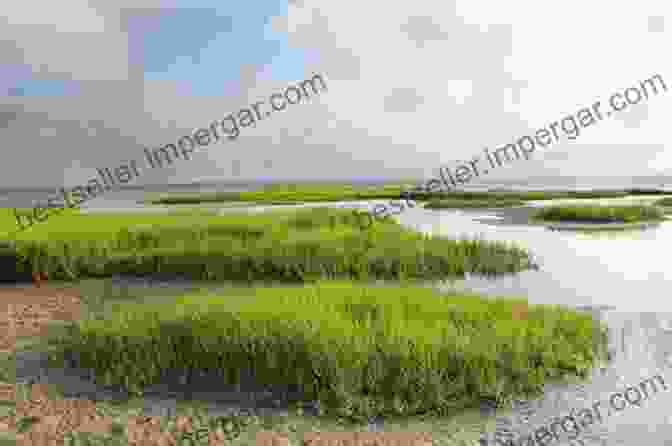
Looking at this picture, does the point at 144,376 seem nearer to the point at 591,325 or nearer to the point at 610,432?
the point at 610,432

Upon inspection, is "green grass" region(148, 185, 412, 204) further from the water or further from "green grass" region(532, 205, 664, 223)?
the water

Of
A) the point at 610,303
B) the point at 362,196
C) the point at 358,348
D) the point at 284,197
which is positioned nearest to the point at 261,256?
the point at 610,303

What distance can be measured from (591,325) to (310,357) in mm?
5896

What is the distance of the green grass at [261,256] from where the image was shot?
59.0 ft

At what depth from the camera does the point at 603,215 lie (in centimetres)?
3938

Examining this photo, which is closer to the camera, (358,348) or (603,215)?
(358,348)

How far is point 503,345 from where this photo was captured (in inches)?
347

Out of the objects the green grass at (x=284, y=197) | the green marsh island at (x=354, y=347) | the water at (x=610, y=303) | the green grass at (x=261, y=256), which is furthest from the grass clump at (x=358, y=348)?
the green grass at (x=284, y=197)

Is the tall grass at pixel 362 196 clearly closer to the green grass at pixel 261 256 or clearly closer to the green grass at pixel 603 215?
the green grass at pixel 603 215

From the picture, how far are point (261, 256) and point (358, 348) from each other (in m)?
11.0

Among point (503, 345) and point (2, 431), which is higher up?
point (503, 345)

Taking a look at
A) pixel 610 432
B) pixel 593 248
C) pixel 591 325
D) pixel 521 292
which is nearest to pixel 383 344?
pixel 610 432

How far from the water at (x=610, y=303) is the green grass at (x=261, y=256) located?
1.86 metres

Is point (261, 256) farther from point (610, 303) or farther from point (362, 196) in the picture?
point (362, 196)
